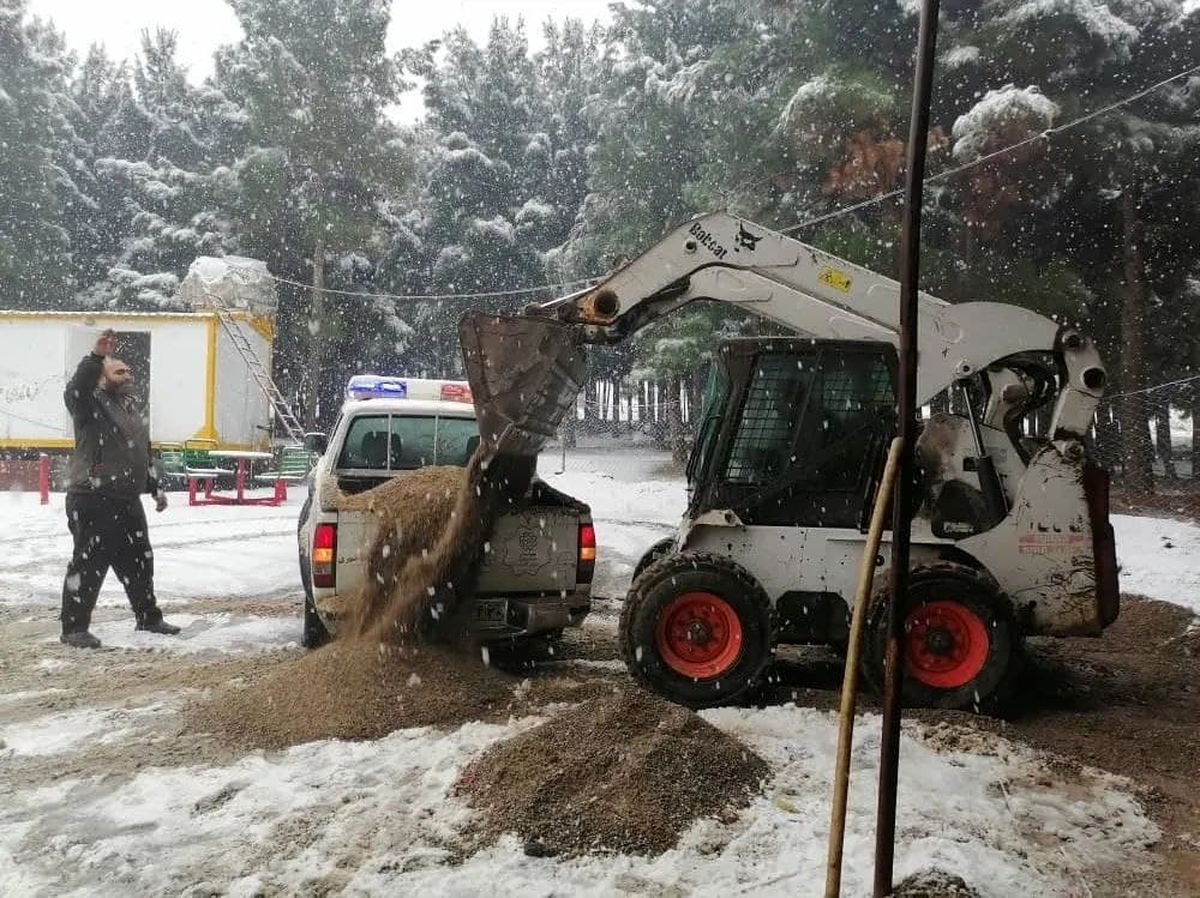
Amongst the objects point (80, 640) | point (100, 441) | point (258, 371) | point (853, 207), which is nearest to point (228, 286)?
point (258, 371)

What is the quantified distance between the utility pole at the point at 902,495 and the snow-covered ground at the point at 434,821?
0.62 meters

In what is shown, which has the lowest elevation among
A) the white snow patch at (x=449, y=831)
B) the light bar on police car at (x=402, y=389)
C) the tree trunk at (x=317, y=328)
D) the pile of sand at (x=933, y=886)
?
the white snow patch at (x=449, y=831)

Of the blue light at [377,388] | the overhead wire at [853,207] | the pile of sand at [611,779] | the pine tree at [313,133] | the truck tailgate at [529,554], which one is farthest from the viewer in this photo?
the pine tree at [313,133]

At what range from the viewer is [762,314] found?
17.7 feet

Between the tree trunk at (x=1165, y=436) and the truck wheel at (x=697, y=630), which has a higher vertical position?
the tree trunk at (x=1165, y=436)

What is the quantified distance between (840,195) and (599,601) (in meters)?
9.63

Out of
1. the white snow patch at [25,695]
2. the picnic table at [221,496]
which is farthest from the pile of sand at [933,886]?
the picnic table at [221,496]

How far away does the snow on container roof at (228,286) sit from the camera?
2264 cm

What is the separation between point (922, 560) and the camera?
17.1 feet

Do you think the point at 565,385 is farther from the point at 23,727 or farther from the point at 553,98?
the point at 553,98

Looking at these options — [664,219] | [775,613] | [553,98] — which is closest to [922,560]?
[775,613]

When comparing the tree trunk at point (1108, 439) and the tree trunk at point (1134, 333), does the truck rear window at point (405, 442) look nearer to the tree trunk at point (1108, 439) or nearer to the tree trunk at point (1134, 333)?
the tree trunk at point (1134, 333)

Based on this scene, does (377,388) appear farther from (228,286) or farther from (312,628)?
(228,286)

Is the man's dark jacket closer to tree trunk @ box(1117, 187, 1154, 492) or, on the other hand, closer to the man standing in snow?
the man standing in snow
